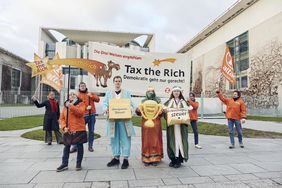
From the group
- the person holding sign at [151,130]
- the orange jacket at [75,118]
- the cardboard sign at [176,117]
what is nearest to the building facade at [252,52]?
the cardboard sign at [176,117]

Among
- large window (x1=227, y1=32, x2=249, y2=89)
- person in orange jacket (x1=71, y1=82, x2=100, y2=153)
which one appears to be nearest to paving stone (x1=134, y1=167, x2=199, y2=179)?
person in orange jacket (x1=71, y1=82, x2=100, y2=153)

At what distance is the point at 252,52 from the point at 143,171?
31.3 metres

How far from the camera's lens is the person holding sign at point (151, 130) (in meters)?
5.24

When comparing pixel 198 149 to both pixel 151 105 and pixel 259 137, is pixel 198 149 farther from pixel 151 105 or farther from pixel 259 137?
→ pixel 259 137

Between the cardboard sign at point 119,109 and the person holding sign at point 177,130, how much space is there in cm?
83

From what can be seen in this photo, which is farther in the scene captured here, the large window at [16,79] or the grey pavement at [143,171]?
the large window at [16,79]

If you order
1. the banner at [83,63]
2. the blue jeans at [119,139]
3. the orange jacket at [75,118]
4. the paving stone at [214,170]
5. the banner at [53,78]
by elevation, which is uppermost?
the banner at [83,63]

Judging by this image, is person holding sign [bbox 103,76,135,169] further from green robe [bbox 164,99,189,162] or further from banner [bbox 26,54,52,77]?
banner [bbox 26,54,52,77]

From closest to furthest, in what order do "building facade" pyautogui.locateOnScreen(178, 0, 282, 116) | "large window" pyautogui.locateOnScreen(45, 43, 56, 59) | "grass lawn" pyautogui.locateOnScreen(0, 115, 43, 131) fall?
1. "grass lawn" pyautogui.locateOnScreen(0, 115, 43, 131)
2. "building facade" pyautogui.locateOnScreen(178, 0, 282, 116)
3. "large window" pyautogui.locateOnScreen(45, 43, 56, 59)

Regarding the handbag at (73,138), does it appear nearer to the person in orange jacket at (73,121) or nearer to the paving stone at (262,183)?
the person in orange jacket at (73,121)

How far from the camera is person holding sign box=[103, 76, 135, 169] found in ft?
16.9

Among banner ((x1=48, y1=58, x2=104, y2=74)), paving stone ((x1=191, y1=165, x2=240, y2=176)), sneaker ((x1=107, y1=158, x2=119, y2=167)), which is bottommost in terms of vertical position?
paving stone ((x1=191, y1=165, x2=240, y2=176))

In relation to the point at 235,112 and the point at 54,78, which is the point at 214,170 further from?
the point at 54,78

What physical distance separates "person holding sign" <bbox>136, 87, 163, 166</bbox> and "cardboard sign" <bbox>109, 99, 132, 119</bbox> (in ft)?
0.94
